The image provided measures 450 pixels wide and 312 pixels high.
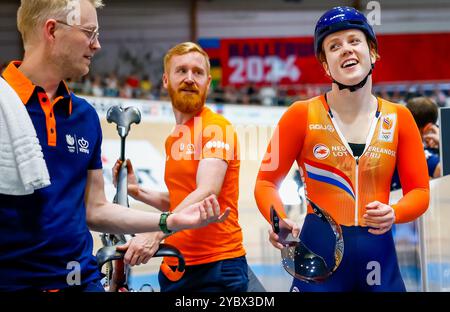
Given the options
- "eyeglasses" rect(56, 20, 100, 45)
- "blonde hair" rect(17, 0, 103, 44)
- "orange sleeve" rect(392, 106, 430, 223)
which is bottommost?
"orange sleeve" rect(392, 106, 430, 223)

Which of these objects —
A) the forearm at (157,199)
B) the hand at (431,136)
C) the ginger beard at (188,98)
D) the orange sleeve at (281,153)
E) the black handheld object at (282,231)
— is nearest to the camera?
the black handheld object at (282,231)

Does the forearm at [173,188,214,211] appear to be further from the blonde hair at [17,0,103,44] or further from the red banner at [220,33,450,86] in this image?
the red banner at [220,33,450,86]

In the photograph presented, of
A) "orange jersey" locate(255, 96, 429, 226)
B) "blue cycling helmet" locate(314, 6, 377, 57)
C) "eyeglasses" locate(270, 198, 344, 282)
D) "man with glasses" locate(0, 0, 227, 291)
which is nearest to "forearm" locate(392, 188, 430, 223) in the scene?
"orange jersey" locate(255, 96, 429, 226)

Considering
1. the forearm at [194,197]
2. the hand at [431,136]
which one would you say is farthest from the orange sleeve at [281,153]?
the hand at [431,136]

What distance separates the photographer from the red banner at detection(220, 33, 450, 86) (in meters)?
10.9

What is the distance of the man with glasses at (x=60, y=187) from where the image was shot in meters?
1.86

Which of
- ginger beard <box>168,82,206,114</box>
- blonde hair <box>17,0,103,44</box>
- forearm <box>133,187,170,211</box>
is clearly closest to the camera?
blonde hair <box>17,0,103,44</box>

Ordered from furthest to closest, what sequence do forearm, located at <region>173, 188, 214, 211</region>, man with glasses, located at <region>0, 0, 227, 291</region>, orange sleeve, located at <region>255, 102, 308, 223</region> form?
forearm, located at <region>173, 188, 214, 211</region>
orange sleeve, located at <region>255, 102, 308, 223</region>
man with glasses, located at <region>0, 0, 227, 291</region>

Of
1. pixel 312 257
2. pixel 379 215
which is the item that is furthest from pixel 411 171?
pixel 312 257

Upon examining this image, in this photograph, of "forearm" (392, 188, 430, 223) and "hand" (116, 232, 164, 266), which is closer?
"forearm" (392, 188, 430, 223)

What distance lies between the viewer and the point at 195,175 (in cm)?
270

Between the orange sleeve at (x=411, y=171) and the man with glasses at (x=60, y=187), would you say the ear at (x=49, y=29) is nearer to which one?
the man with glasses at (x=60, y=187)

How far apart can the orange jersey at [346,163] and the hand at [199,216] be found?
1.46ft
